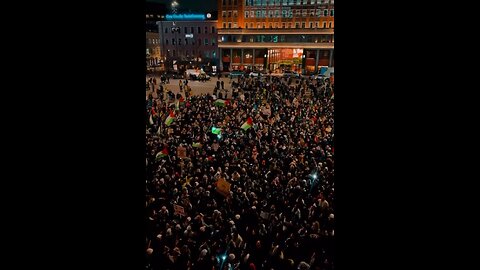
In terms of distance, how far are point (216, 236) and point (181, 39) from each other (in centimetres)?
6665

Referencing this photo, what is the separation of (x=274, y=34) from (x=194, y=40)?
638 inches

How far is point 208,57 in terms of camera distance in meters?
68.6

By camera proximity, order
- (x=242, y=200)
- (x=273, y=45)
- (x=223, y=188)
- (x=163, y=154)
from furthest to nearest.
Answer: (x=273, y=45), (x=163, y=154), (x=242, y=200), (x=223, y=188)

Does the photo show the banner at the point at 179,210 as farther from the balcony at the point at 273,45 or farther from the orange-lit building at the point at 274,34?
the balcony at the point at 273,45

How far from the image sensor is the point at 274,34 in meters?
66.5

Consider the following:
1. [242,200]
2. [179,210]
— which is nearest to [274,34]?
[242,200]

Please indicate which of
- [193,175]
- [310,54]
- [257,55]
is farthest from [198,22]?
[193,175]

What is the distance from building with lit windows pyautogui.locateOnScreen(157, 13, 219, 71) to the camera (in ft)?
224

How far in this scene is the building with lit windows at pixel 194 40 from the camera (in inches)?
2692

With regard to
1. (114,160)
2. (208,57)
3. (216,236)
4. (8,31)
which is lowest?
(216,236)

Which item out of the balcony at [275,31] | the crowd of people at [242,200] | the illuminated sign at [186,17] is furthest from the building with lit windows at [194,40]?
the crowd of people at [242,200]

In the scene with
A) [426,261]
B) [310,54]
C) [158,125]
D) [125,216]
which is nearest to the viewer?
[426,261]

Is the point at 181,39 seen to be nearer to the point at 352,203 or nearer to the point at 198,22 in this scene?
the point at 198,22

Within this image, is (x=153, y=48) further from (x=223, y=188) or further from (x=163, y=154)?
(x=223, y=188)
